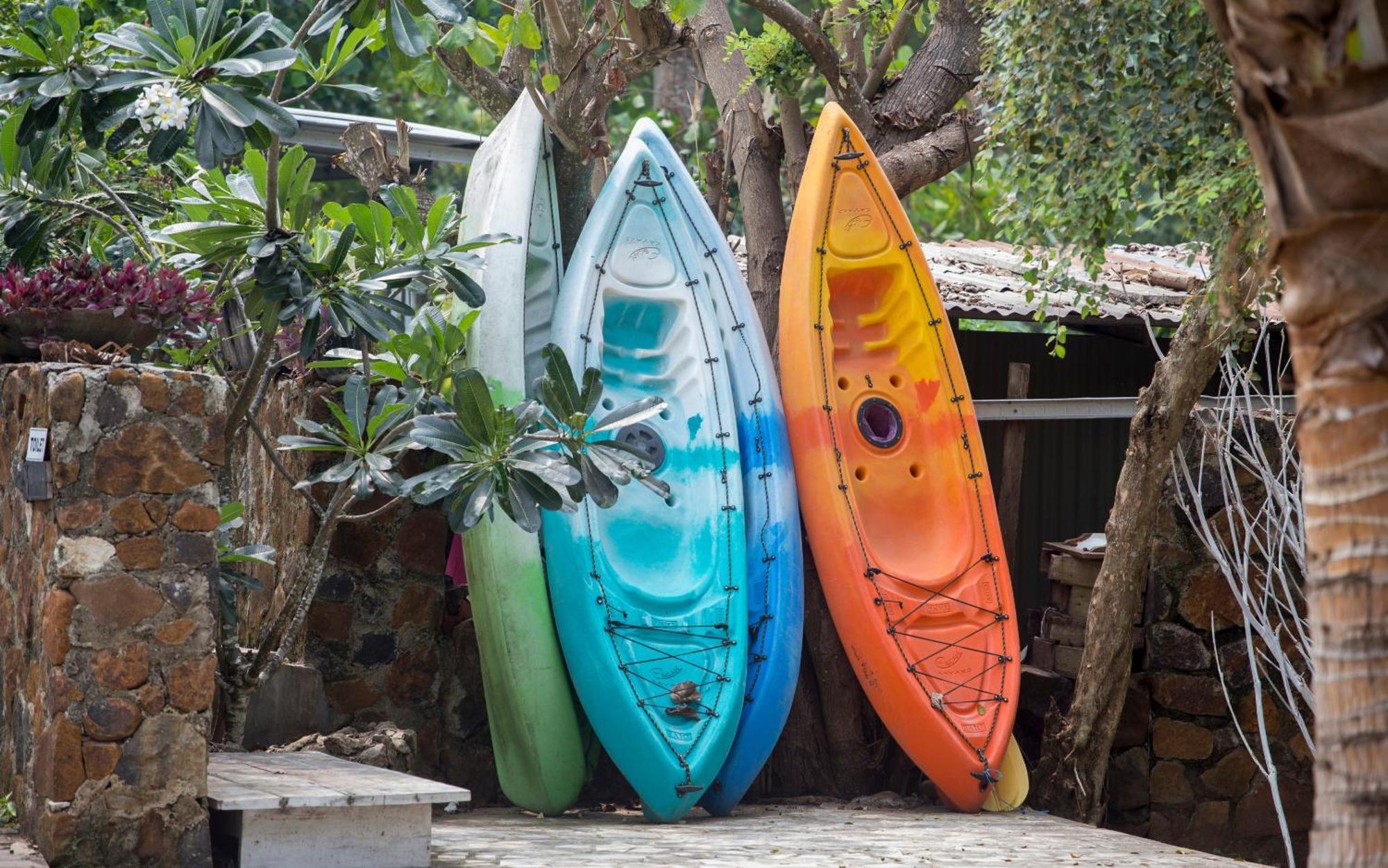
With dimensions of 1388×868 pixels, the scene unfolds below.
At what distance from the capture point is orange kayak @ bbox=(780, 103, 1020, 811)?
18.8 ft

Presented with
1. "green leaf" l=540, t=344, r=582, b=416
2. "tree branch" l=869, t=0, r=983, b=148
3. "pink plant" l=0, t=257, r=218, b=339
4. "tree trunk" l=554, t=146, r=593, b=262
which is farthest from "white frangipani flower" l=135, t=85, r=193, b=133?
"tree branch" l=869, t=0, r=983, b=148

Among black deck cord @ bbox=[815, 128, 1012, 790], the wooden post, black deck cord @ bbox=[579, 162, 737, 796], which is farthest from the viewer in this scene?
the wooden post

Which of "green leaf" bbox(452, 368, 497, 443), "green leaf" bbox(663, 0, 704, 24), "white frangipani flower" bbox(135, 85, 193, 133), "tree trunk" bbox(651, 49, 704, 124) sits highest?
"tree trunk" bbox(651, 49, 704, 124)

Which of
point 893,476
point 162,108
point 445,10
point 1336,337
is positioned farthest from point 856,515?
point 1336,337

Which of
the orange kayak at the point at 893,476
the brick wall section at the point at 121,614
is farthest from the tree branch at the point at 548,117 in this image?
the brick wall section at the point at 121,614

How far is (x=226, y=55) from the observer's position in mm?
4016

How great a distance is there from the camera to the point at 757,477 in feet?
19.4

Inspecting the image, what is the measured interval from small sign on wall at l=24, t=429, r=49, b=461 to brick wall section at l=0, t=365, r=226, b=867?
0.08ft

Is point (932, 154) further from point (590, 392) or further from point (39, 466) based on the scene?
point (39, 466)

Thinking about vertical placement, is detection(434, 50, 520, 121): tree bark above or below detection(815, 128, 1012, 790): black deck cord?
above

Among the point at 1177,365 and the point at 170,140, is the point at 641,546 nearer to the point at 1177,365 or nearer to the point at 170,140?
the point at 1177,365

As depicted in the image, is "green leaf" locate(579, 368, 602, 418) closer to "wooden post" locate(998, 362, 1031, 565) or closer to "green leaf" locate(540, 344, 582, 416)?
"green leaf" locate(540, 344, 582, 416)

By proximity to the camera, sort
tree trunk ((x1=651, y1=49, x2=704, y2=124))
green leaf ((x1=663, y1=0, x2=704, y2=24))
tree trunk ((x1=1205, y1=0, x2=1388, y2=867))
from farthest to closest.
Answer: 1. tree trunk ((x1=651, y1=49, x2=704, y2=124))
2. green leaf ((x1=663, y1=0, x2=704, y2=24))
3. tree trunk ((x1=1205, y1=0, x2=1388, y2=867))

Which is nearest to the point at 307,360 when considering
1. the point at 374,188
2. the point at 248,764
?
the point at 374,188
